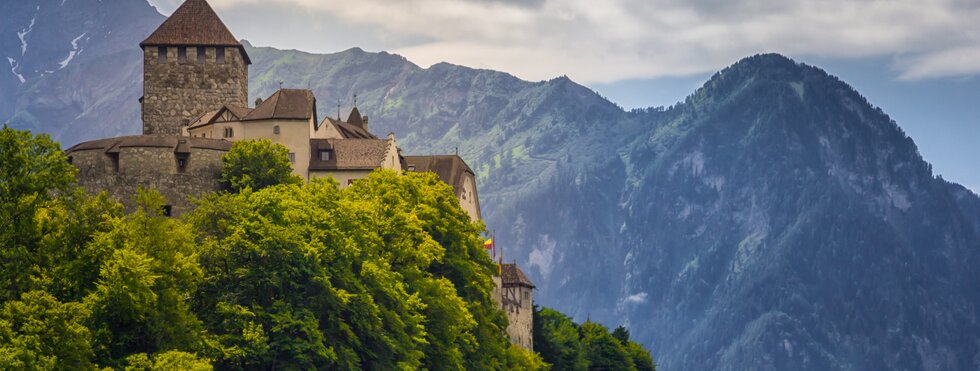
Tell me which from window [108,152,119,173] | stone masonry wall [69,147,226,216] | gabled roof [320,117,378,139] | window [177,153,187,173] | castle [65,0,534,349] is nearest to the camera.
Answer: stone masonry wall [69,147,226,216]

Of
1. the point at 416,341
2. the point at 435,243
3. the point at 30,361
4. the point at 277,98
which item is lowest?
the point at 30,361

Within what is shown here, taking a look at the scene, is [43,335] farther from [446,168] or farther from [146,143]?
[446,168]

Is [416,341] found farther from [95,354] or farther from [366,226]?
[95,354]

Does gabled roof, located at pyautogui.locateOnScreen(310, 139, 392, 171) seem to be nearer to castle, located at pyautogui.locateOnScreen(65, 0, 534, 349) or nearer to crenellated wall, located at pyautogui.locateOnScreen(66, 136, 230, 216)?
castle, located at pyautogui.locateOnScreen(65, 0, 534, 349)

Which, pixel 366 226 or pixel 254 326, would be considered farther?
pixel 366 226

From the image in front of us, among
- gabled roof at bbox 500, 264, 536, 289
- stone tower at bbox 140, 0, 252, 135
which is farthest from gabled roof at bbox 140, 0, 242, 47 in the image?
gabled roof at bbox 500, 264, 536, 289

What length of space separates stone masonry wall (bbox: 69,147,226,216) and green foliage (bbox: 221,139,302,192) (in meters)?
1.67

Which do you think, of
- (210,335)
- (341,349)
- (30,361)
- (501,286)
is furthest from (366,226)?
(501,286)

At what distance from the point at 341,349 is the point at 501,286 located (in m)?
71.3

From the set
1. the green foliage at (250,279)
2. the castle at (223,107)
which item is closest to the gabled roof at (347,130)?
the castle at (223,107)

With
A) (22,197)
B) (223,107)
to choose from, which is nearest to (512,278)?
(223,107)

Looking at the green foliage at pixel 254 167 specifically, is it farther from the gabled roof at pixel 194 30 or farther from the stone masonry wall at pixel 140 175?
the gabled roof at pixel 194 30

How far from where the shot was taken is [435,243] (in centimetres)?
12144

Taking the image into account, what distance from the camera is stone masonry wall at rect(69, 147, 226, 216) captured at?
11788 cm
